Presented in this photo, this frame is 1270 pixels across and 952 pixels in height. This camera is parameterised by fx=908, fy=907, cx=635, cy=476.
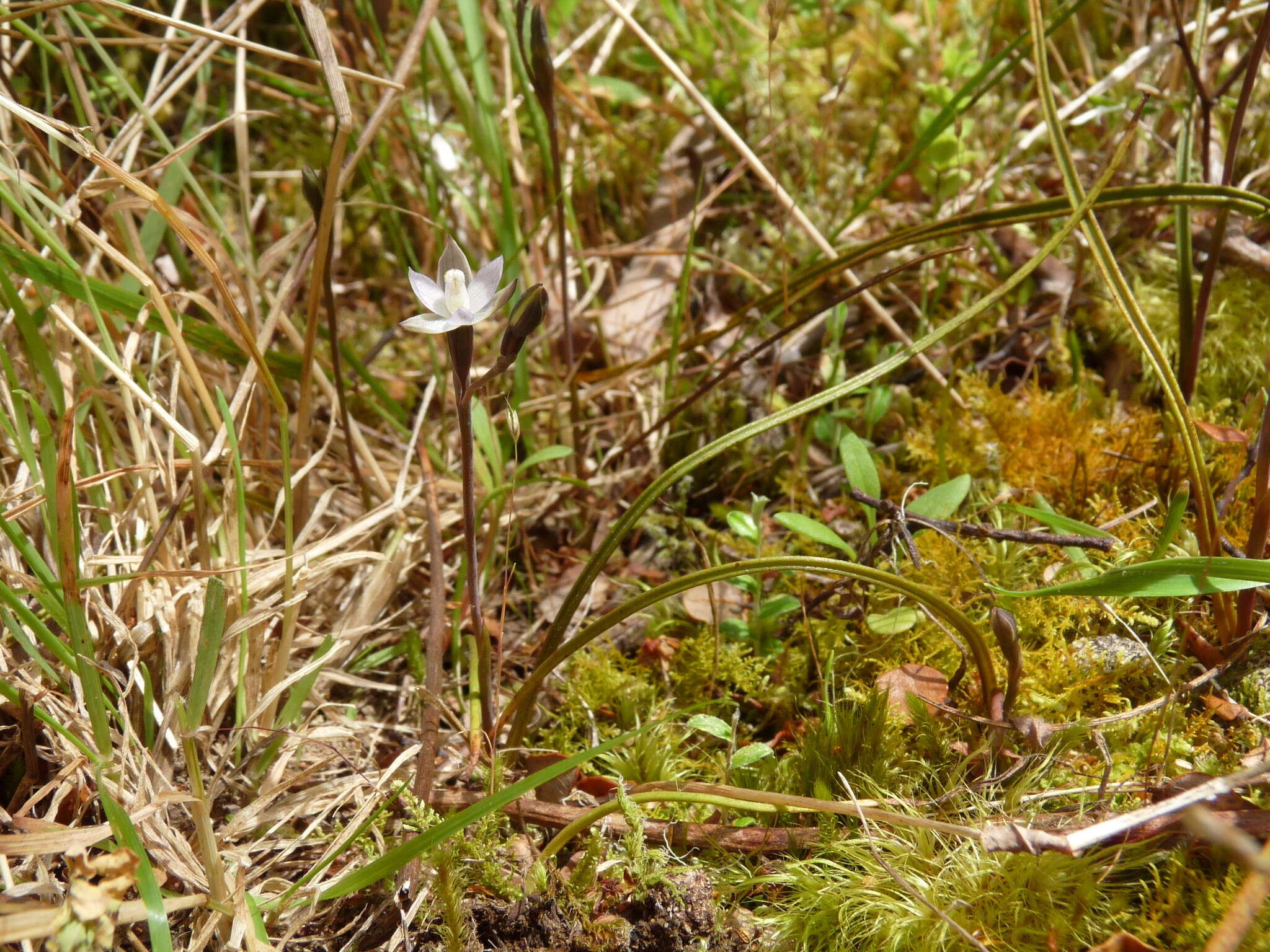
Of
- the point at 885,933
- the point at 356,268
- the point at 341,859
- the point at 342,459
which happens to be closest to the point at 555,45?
the point at 356,268

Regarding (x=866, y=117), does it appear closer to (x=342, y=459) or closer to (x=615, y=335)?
(x=615, y=335)

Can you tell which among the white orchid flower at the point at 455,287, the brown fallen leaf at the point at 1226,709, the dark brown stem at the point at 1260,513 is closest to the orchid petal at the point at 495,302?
the white orchid flower at the point at 455,287

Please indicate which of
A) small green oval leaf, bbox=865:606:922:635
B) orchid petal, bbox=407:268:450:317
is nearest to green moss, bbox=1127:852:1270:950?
small green oval leaf, bbox=865:606:922:635

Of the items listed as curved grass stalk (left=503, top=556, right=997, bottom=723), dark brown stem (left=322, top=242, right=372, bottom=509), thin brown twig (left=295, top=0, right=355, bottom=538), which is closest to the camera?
curved grass stalk (left=503, top=556, right=997, bottom=723)

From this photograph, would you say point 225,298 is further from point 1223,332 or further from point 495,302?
point 1223,332

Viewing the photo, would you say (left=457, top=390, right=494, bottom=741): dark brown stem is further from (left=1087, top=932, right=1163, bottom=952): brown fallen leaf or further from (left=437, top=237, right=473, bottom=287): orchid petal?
(left=1087, top=932, right=1163, bottom=952): brown fallen leaf

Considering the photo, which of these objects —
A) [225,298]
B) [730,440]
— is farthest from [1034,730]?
[225,298]
